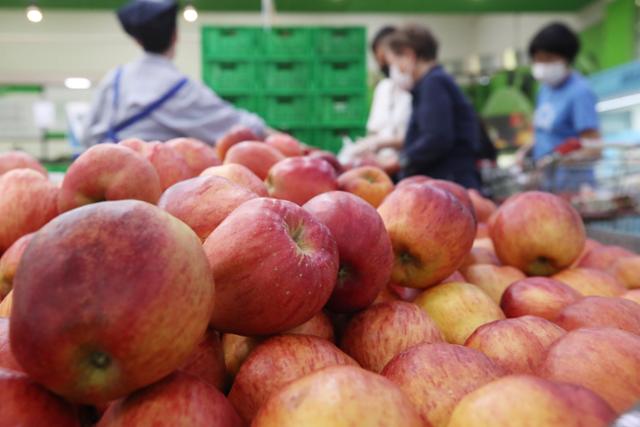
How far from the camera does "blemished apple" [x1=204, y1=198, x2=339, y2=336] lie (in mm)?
684

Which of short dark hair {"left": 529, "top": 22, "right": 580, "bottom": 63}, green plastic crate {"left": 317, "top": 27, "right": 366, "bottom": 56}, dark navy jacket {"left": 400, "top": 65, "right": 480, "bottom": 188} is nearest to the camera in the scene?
dark navy jacket {"left": 400, "top": 65, "right": 480, "bottom": 188}

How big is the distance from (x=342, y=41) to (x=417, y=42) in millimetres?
2431

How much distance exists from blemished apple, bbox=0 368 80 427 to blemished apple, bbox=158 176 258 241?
0.97 ft

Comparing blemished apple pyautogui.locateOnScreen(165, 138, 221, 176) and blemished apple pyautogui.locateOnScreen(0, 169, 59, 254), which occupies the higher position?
blemished apple pyautogui.locateOnScreen(165, 138, 221, 176)

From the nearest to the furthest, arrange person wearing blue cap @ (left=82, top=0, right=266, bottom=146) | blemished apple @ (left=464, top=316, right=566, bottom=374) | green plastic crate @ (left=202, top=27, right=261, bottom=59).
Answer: blemished apple @ (left=464, top=316, right=566, bottom=374)
person wearing blue cap @ (left=82, top=0, right=266, bottom=146)
green plastic crate @ (left=202, top=27, right=261, bottom=59)

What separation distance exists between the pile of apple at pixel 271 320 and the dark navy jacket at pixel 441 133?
1.77 metres

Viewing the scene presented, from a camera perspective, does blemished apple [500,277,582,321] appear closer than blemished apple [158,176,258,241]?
No

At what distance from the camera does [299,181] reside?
3.78ft

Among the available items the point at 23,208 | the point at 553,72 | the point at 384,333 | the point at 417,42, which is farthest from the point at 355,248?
the point at 553,72

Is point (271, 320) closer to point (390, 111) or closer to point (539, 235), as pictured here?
point (539, 235)

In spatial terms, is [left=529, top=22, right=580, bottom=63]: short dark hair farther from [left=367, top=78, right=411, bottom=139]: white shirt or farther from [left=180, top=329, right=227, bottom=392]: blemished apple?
[left=180, top=329, right=227, bottom=392]: blemished apple

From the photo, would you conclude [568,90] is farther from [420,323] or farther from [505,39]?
[505,39]

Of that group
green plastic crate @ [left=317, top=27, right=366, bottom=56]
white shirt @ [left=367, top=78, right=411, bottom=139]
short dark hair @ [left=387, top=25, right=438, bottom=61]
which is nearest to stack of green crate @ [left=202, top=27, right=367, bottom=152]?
green plastic crate @ [left=317, top=27, right=366, bottom=56]

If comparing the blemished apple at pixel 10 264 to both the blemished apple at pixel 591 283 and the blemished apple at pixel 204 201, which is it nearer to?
the blemished apple at pixel 204 201
